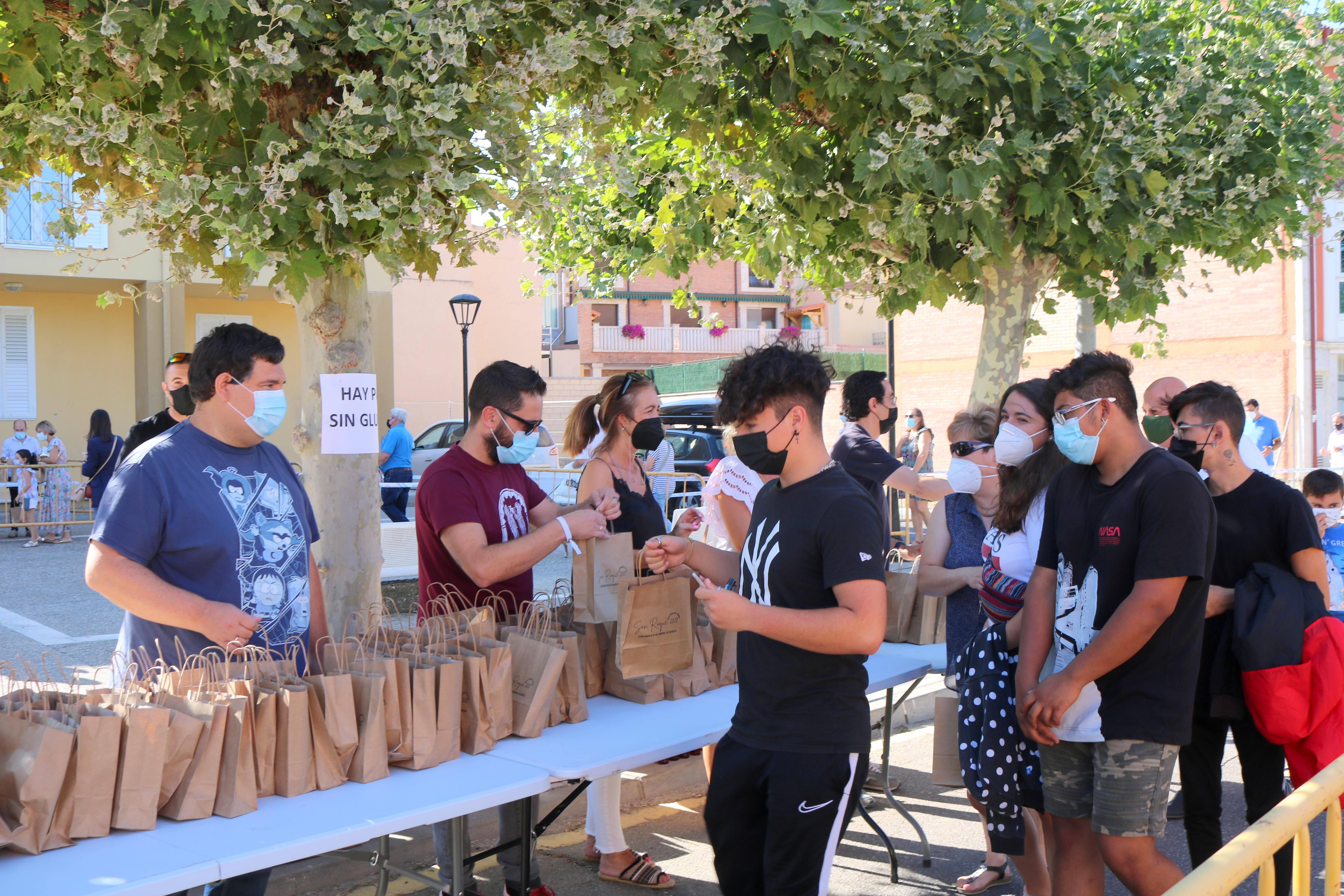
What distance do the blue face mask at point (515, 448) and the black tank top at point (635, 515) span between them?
0.47 meters

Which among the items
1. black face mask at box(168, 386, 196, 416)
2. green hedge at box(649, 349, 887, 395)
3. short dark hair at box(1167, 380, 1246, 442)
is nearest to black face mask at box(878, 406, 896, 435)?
short dark hair at box(1167, 380, 1246, 442)

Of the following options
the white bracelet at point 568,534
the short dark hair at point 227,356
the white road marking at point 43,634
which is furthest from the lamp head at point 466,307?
the short dark hair at point 227,356

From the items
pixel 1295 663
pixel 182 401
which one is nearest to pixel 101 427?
pixel 182 401

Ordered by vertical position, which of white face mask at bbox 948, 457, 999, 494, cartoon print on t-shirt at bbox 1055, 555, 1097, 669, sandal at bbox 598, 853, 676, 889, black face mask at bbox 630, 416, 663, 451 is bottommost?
sandal at bbox 598, 853, 676, 889

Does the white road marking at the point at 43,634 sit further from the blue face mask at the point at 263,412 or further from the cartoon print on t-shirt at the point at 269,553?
the blue face mask at the point at 263,412

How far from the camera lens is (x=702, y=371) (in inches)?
1373

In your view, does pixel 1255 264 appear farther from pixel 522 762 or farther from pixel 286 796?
pixel 286 796

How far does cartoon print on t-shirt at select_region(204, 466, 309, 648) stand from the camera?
123 inches

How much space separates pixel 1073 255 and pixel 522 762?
4.26m

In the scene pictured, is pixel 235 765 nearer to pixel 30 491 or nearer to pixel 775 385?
pixel 775 385

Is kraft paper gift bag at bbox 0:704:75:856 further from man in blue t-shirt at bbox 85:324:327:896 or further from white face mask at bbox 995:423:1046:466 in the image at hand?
white face mask at bbox 995:423:1046:466

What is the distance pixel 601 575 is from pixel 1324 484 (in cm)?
555

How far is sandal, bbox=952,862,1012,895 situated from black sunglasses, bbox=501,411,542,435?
2531 millimetres

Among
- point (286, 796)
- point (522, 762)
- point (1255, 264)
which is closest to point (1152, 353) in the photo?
point (1255, 264)
